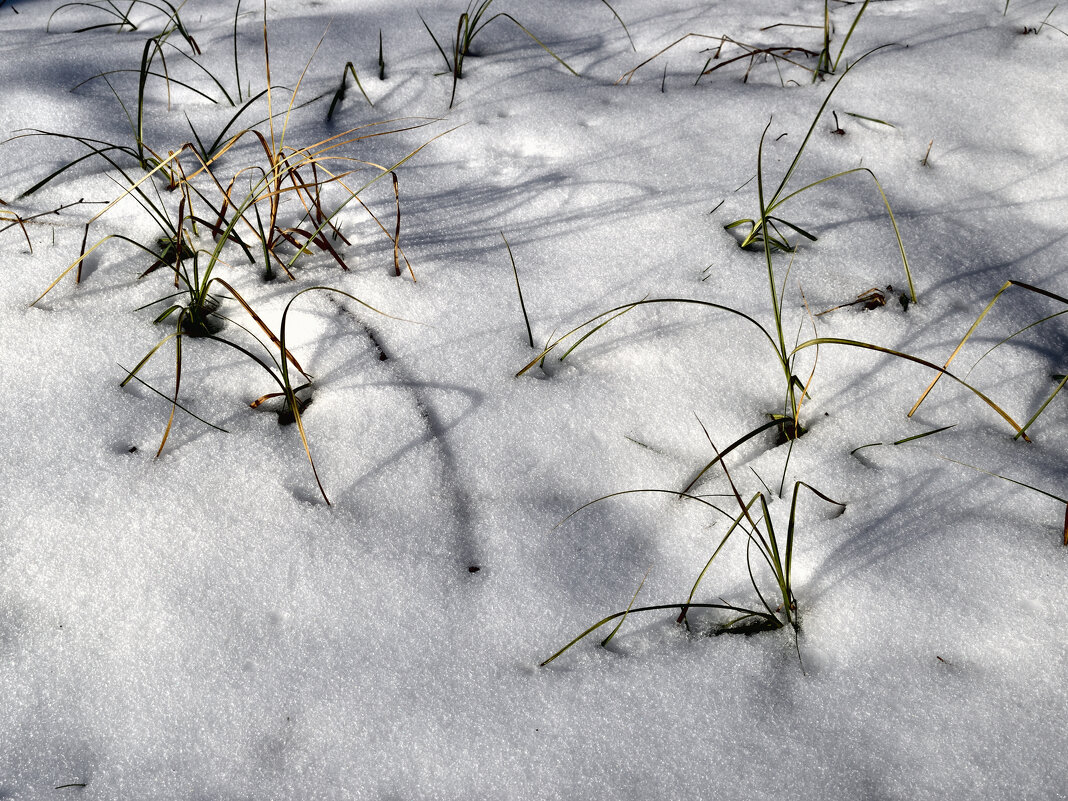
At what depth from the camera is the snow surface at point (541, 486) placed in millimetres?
781

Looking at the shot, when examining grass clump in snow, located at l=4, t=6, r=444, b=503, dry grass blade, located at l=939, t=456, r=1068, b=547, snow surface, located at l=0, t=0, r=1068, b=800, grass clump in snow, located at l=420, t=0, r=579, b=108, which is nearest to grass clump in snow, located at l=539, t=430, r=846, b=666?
snow surface, located at l=0, t=0, r=1068, b=800

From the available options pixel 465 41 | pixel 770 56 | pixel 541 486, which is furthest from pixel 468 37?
pixel 541 486

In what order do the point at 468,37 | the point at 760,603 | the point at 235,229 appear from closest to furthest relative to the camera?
the point at 760,603, the point at 235,229, the point at 468,37

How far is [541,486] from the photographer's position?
994 millimetres

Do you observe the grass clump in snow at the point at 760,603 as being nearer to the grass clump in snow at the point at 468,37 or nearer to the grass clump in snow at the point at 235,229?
the grass clump in snow at the point at 235,229

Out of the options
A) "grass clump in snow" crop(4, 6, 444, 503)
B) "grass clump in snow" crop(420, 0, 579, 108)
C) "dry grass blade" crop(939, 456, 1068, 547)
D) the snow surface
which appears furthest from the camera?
"grass clump in snow" crop(420, 0, 579, 108)

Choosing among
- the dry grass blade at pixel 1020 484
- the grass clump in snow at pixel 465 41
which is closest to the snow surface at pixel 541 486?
the dry grass blade at pixel 1020 484

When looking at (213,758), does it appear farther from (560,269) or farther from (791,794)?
(560,269)

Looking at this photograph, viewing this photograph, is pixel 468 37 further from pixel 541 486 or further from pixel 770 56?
pixel 541 486

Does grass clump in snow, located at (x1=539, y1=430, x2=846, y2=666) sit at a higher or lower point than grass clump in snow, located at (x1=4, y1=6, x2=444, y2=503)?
lower

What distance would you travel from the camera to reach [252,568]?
897 mm

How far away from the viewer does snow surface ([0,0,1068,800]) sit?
78cm

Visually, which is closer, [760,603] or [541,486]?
[760,603]

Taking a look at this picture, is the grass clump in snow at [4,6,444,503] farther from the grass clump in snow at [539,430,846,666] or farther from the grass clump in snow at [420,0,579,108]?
the grass clump in snow at [539,430,846,666]
